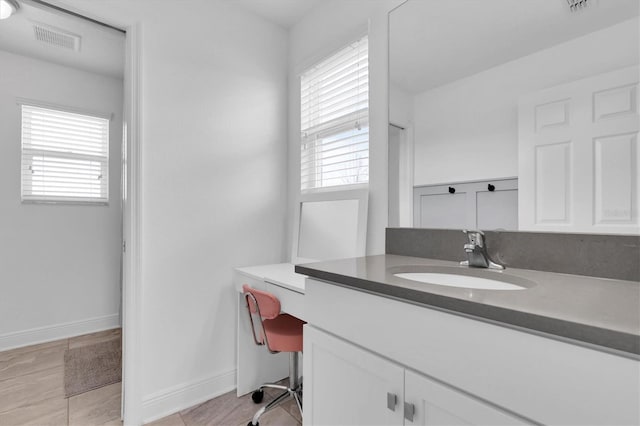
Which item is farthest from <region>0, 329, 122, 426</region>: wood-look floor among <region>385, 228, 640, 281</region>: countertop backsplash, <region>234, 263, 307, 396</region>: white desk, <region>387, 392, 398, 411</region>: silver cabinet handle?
<region>385, 228, 640, 281</region>: countertop backsplash

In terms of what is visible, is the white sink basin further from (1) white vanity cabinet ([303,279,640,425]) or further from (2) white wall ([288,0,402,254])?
(2) white wall ([288,0,402,254])

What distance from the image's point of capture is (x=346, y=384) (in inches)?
39.7

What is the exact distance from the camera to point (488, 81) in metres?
1.27

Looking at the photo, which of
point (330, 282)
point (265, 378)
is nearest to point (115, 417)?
point (265, 378)

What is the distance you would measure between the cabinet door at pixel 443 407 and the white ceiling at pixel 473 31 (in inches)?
46.2

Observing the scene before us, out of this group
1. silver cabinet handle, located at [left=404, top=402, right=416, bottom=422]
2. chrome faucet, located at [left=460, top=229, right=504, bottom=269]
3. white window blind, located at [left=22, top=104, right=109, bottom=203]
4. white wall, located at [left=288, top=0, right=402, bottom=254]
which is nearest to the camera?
silver cabinet handle, located at [left=404, top=402, right=416, bottom=422]

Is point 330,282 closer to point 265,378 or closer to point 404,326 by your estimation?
point 404,326

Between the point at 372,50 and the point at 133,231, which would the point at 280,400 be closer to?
the point at 133,231

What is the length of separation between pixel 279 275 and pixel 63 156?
254 cm

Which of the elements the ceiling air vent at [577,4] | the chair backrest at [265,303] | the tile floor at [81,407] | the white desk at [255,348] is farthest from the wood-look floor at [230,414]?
the ceiling air vent at [577,4]

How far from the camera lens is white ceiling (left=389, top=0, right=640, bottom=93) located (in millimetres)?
1038

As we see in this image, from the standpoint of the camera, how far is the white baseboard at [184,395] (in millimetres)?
1703

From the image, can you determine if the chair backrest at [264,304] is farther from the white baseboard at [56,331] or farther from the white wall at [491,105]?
the white baseboard at [56,331]

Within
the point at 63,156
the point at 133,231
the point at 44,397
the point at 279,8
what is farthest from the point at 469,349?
the point at 63,156
